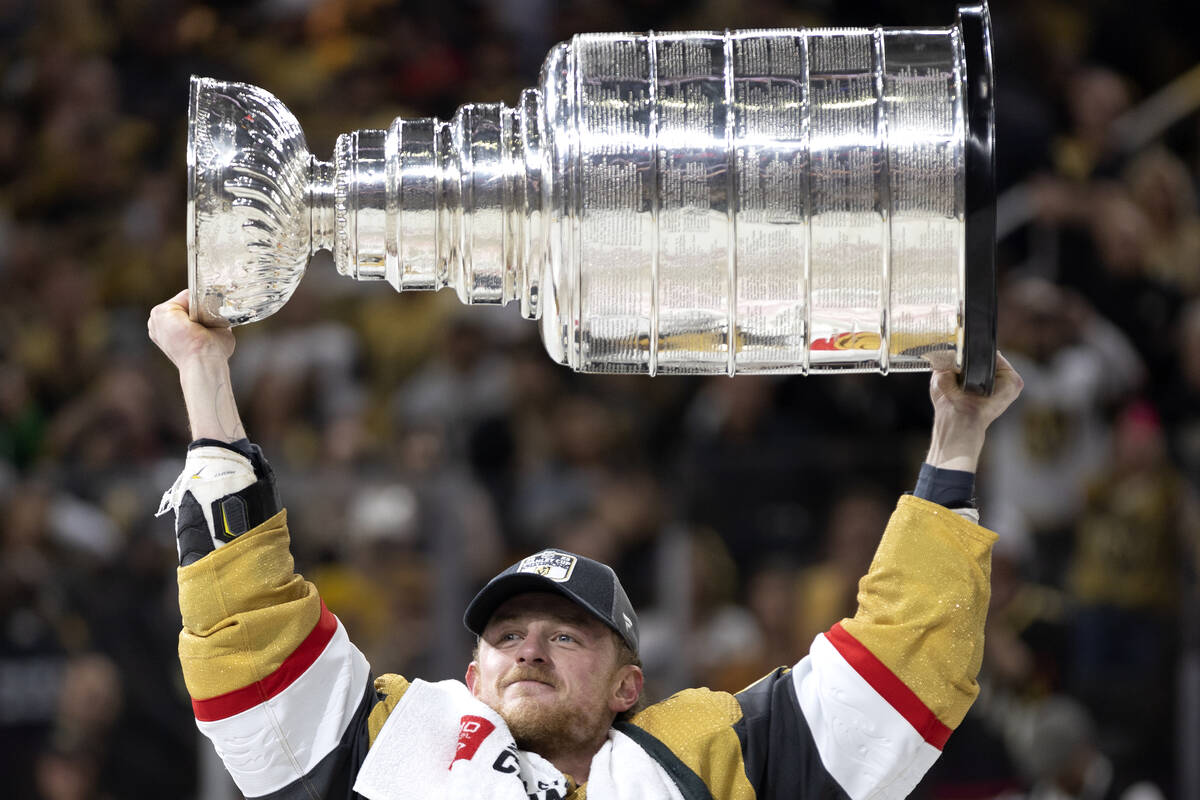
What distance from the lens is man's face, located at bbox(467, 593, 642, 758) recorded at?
7.79 ft

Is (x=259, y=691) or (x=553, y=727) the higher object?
(x=259, y=691)

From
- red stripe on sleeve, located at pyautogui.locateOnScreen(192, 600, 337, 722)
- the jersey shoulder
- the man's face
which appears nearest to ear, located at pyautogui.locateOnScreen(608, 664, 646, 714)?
the man's face

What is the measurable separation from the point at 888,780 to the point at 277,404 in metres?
3.69

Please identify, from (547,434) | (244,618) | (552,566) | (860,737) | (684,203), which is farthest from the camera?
(547,434)

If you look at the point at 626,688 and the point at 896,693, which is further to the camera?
the point at 626,688

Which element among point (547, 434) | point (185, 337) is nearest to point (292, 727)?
point (185, 337)

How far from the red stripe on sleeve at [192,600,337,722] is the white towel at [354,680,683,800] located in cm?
16

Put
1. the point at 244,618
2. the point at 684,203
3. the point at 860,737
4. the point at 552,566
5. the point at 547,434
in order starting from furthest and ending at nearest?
the point at 547,434 < the point at 552,566 < the point at 860,737 < the point at 244,618 < the point at 684,203

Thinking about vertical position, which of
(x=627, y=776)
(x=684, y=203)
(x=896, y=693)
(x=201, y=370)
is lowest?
(x=627, y=776)

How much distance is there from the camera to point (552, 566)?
244cm

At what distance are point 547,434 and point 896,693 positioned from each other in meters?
3.22

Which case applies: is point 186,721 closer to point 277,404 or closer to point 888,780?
point 277,404

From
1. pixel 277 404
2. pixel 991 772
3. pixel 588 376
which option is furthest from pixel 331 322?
pixel 991 772

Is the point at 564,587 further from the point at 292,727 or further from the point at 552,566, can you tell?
the point at 292,727
